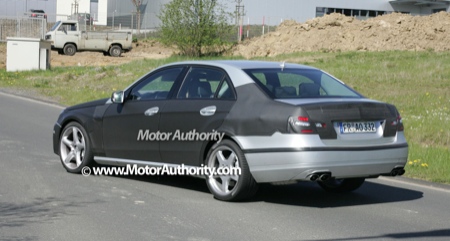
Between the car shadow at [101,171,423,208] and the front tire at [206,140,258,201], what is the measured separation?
245mm

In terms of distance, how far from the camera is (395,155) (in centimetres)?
930

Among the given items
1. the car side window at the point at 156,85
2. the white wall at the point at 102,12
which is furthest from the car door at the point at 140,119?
the white wall at the point at 102,12

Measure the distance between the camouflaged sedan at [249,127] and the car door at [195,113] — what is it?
0.04 ft

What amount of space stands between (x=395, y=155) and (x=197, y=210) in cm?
215

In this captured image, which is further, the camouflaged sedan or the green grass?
the green grass

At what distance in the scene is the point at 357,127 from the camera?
9.07m

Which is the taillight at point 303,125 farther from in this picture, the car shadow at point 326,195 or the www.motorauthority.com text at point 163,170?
the car shadow at point 326,195

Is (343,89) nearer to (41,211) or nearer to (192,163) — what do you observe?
(192,163)

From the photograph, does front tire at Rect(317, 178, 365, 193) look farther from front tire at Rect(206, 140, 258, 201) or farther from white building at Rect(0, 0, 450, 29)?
white building at Rect(0, 0, 450, 29)

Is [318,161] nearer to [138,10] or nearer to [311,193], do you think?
[311,193]

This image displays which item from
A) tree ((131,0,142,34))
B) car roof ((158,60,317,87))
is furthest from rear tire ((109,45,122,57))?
car roof ((158,60,317,87))

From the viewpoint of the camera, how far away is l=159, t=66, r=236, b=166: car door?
958 centimetres

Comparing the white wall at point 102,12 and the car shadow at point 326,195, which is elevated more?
the white wall at point 102,12

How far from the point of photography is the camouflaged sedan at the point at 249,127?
884cm
